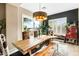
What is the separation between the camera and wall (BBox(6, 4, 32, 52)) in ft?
6.40

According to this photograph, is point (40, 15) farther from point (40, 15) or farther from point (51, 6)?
point (51, 6)

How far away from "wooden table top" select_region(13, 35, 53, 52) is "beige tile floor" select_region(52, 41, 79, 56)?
272 millimetres

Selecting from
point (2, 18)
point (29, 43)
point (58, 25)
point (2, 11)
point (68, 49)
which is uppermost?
point (2, 11)

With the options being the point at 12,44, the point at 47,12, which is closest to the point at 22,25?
the point at 12,44

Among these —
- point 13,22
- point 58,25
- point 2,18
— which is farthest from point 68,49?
point 2,18

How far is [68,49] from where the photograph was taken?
1952 millimetres

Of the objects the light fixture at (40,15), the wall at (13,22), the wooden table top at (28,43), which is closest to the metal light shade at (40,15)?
the light fixture at (40,15)

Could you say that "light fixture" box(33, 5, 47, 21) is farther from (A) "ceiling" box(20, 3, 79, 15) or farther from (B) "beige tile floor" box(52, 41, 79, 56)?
(B) "beige tile floor" box(52, 41, 79, 56)

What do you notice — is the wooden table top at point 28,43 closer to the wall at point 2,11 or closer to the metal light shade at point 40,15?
the metal light shade at point 40,15

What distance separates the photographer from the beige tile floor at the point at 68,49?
1924mm

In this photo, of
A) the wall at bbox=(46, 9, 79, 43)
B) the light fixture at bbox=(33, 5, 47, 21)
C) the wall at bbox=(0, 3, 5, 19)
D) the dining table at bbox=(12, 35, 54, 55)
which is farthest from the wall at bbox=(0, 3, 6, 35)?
the wall at bbox=(46, 9, 79, 43)

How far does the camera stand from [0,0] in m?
1.93

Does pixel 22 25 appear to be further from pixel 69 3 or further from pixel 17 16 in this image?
pixel 69 3

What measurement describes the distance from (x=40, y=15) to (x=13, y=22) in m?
0.49
